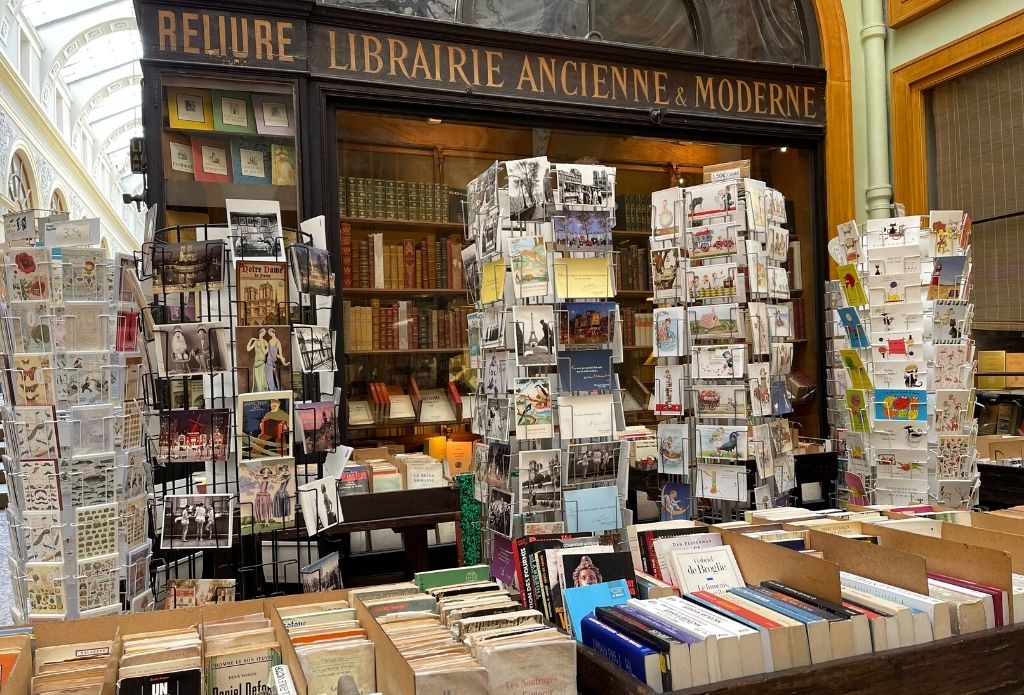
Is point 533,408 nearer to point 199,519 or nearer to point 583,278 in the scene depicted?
Result: point 583,278

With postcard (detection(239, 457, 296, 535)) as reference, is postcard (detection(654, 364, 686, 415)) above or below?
above

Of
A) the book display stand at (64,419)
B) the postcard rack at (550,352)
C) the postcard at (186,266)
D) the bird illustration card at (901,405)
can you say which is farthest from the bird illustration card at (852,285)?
the book display stand at (64,419)

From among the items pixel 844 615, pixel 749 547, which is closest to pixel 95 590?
pixel 749 547

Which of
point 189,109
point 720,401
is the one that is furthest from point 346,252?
point 720,401

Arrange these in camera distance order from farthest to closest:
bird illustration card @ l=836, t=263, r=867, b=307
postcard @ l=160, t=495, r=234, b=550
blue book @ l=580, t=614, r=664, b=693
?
1. bird illustration card @ l=836, t=263, r=867, b=307
2. postcard @ l=160, t=495, r=234, b=550
3. blue book @ l=580, t=614, r=664, b=693

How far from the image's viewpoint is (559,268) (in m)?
3.70

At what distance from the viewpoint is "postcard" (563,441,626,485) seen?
12.4ft

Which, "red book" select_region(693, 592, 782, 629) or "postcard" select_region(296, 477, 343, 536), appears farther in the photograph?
"postcard" select_region(296, 477, 343, 536)

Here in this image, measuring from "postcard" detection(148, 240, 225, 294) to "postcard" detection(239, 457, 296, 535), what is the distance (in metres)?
0.59

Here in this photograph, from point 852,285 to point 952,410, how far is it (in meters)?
0.88

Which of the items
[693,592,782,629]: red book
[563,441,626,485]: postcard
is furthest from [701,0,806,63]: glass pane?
[693,592,782,629]: red book

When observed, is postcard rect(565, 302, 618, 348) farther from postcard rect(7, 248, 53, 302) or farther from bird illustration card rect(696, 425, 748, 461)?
postcard rect(7, 248, 53, 302)

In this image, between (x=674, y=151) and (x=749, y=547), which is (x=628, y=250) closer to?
(x=674, y=151)

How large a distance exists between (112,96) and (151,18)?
15.3 meters
